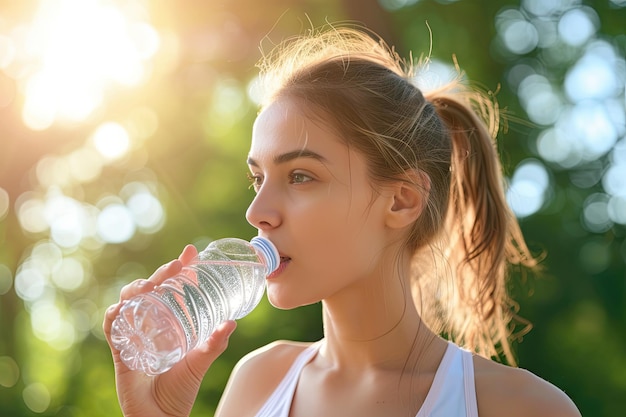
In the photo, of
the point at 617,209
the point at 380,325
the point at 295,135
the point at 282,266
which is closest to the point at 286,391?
the point at 380,325

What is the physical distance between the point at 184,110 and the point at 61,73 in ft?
3.43

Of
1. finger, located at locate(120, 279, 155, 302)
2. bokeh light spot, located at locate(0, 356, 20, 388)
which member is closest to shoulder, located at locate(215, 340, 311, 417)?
finger, located at locate(120, 279, 155, 302)

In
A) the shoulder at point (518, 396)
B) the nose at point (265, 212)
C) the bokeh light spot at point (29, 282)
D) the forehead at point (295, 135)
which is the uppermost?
the bokeh light spot at point (29, 282)

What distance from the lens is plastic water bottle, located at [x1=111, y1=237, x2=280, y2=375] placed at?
1710 millimetres

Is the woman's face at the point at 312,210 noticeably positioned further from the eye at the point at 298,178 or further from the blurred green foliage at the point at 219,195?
the blurred green foliage at the point at 219,195

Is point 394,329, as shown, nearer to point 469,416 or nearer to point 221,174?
point 469,416

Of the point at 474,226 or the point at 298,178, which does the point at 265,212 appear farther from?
the point at 474,226

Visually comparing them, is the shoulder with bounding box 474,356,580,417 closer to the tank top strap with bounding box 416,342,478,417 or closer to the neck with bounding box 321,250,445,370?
the tank top strap with bounding box 416,342,478,417

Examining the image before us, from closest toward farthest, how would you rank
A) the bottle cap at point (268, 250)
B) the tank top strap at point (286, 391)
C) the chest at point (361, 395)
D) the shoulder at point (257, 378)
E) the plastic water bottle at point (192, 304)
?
the plastic water bottle at point (192, 304)
the bottle cap at point (268, 250)
the chest at point (361, 395)
the tank top strap at point (286, 391)
the shoulder at point (257, 378)

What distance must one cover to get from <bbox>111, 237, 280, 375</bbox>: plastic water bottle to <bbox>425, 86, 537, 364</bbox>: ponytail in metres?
0.62

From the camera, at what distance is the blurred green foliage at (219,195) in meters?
6.54

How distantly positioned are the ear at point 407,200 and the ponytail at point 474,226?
0.24 m

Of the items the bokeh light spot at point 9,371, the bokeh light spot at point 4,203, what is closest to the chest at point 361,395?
the bokeh light spot at point 4,203

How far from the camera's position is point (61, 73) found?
22.2ft
